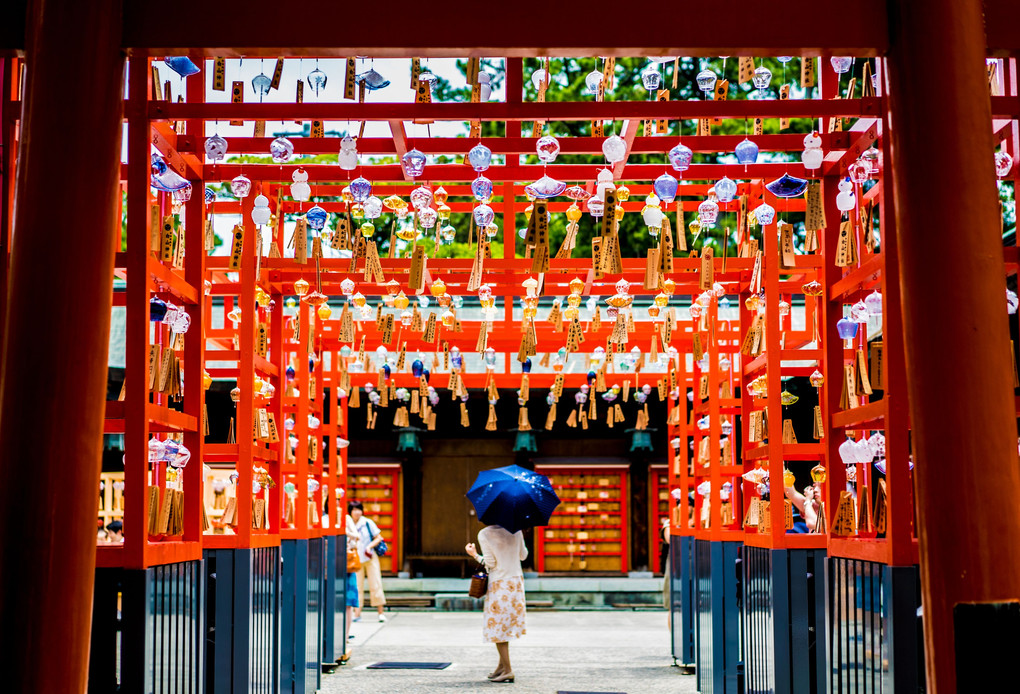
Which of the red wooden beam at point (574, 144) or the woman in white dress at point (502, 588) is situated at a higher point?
the red wooden beam at point (574, 144)

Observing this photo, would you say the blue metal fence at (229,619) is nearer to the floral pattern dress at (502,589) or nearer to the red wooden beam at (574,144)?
the red wooden beam at (574,144)

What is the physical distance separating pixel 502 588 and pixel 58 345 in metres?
5.84

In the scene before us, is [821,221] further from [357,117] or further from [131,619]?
[131,619]

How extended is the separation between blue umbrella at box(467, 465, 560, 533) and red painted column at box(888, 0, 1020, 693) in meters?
5.44

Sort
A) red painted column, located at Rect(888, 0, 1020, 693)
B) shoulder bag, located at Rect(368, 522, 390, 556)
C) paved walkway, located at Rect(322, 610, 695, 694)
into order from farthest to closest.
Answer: shoulder bag, located at Rect(368, 522, 390, 556) < paved walkway, located at Rect(322, 610, 695, 694) < red painted column, located at Rect(888, 0, 1020, 693)

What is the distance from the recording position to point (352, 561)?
13.8 m

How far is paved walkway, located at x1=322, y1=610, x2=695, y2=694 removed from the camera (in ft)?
30.1

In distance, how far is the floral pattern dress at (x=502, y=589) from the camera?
9023 millimetres

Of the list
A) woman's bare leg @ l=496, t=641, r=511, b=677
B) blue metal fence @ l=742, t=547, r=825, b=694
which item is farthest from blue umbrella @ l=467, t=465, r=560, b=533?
blue metal fence @ l=742, t=547, r=825, b=694

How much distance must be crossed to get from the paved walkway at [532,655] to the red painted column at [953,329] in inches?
223

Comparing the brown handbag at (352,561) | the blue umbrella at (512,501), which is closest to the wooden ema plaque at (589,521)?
the brown handbag at (352,561)

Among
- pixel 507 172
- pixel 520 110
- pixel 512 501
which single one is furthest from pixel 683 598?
pixel 520 110

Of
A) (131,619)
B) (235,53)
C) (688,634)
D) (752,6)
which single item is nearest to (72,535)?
(131,619)

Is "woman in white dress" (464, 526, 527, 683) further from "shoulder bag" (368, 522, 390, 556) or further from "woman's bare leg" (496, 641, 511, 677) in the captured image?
"shoulder bag" (368, 522, 390, 556)
